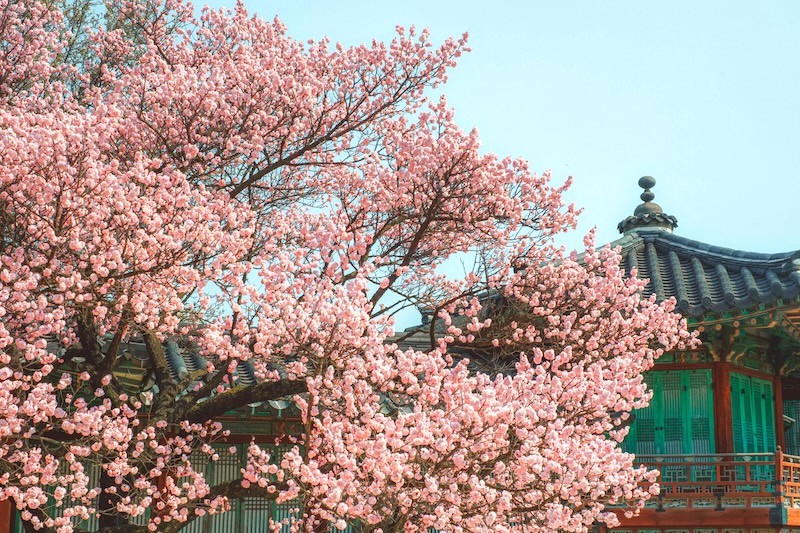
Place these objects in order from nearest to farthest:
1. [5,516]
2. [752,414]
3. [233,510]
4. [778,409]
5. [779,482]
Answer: [5,516] < [779,482] < [233,510] < [752,414] < [778,409]

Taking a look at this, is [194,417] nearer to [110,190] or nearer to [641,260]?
[110,190]

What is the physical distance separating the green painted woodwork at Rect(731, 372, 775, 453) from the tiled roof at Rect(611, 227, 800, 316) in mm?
1538

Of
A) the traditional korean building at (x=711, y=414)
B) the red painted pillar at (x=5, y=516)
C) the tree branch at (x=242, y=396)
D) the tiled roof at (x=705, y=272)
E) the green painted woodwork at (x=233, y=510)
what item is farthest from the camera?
the tiled roof at (x=705, y=272)

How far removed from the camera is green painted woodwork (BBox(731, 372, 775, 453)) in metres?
17.6

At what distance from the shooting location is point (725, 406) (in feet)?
57.0

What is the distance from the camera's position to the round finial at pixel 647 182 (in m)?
23.9

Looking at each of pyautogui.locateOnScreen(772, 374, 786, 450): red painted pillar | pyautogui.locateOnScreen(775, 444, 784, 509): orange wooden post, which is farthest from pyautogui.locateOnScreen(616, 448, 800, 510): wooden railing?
pyautogui.locateOnScreen(772, 374, 786, 450): red painted pillar

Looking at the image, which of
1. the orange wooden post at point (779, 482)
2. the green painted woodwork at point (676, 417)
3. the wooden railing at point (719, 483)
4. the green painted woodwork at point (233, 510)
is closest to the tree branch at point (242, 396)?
the green painted woodwork at point (233, 510)

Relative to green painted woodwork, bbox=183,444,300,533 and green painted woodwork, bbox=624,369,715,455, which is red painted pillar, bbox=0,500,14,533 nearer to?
green painted woodwork, bbox=183,444,300,533

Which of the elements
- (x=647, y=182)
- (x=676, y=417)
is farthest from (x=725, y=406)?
(x=647, y=182)

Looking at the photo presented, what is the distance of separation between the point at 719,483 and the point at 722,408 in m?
1.62

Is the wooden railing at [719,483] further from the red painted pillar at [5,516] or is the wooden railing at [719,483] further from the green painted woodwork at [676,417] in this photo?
the red painted pillar at [5,516]

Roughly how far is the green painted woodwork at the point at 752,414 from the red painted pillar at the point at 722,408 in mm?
188

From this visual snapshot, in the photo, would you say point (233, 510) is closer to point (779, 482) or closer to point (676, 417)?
point (676, 417)
